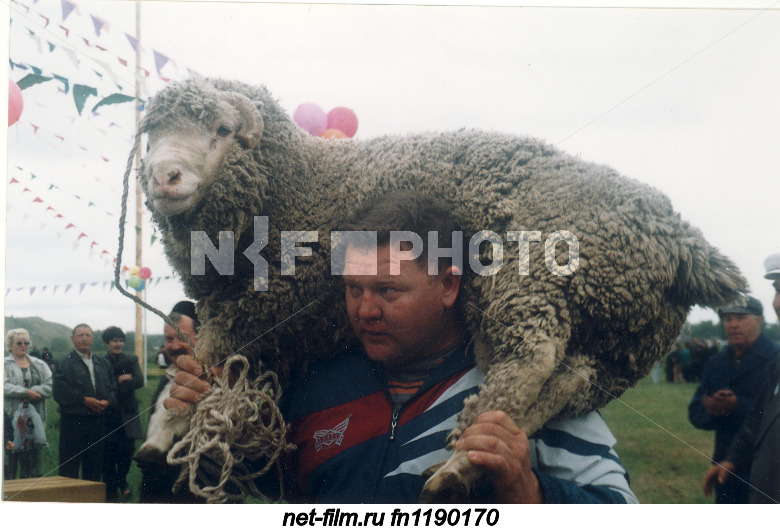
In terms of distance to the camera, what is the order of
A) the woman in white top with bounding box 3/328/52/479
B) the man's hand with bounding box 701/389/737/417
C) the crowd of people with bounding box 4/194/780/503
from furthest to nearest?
the woman in white top with bounding box 3/328/52/479 < the man's hand with bounding box 701/389/737/417 < the crowd of people with bounding box 4/194/780/503

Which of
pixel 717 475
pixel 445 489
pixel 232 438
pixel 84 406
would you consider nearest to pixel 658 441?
pixel 717 475

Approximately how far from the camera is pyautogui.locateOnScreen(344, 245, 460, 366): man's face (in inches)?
67.4

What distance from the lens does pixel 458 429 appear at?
1646 mm

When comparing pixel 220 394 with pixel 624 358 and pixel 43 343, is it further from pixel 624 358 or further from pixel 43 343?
pixel 624 358

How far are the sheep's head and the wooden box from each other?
86 cm

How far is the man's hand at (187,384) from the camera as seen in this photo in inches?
69.5

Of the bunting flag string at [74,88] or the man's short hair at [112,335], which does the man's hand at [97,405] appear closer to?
the man's short hair at [112,335]

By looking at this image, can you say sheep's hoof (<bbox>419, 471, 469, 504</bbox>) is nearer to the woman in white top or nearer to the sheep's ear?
the sheep's ear

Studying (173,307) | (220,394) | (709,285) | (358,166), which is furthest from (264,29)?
(709,285)

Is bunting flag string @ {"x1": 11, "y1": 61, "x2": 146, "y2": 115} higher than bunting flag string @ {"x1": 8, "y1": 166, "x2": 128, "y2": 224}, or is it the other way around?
bunting flag string @ {"x1": 11, "y1": 61, "x2": 146, "y2": 115}

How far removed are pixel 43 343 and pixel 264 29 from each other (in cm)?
113

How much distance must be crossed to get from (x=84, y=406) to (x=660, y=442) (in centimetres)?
167

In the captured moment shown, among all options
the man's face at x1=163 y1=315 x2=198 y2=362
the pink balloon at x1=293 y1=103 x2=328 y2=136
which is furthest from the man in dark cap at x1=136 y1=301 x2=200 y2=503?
the pink balloon at x1=293 y1=103 x2=328 y2=136

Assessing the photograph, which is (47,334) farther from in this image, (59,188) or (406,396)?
(406,396)
